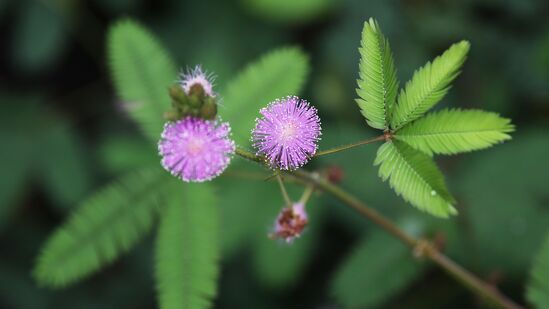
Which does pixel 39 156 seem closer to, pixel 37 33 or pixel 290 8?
pixel 37 33

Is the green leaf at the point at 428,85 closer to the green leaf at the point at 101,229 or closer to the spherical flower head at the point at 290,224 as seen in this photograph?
the spherical flower head at the point at 290,224

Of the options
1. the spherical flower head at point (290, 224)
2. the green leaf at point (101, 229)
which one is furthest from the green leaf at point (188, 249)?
the spherical flower head at point (290, 224)

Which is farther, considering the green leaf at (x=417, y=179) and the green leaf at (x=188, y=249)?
the green leaf at (x=188, y=249)

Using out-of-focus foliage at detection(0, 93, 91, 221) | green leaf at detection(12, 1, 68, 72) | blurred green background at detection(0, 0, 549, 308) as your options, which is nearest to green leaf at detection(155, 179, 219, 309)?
blurred green background at detection(0, 0, 549, 308)

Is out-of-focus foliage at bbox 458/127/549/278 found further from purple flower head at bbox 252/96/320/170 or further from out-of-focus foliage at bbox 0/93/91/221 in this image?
out-of-focus foliage at bbox 0/93/91/221

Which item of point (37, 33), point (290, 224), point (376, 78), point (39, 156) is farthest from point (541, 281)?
point (37, 33)

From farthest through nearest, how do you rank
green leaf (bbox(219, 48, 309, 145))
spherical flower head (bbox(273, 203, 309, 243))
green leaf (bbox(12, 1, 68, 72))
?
green leaf (bbox(12, 1, 68, 72)) < green leaf (bbox(219, 48, 309, 145)) < spherical flower head (bbox(273, 203, 309, 243))

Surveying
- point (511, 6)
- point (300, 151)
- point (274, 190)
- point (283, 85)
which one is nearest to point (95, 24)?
point (274, 190)
